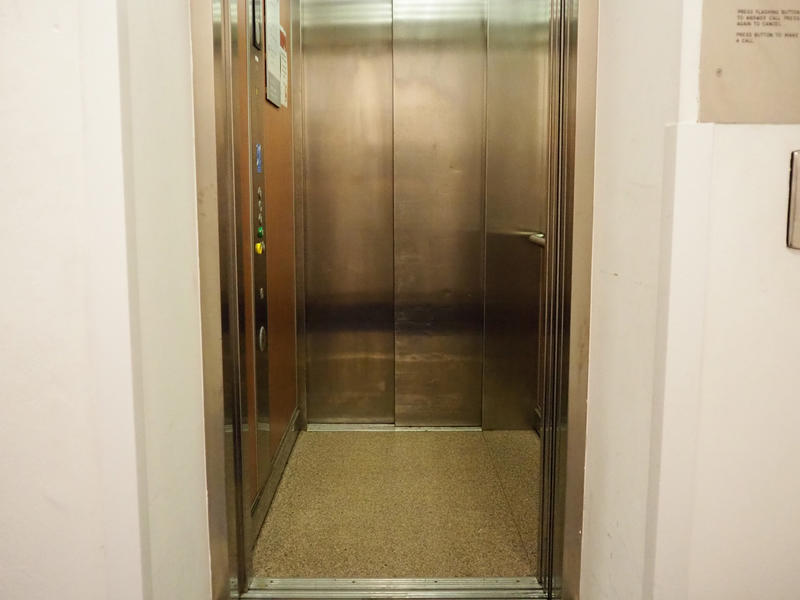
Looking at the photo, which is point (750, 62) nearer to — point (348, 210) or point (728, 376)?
→ point (728, 376)

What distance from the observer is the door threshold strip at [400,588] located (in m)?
1.74

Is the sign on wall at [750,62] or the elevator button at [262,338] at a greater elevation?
the sign on wall at [750,62]

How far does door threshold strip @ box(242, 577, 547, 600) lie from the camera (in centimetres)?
174

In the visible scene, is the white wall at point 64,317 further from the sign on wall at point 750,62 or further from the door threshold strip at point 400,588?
the sign on wall at point 750,62

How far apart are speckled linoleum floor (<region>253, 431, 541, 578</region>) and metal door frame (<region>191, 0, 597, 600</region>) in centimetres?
27

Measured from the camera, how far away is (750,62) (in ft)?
3.80

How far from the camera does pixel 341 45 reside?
287cm

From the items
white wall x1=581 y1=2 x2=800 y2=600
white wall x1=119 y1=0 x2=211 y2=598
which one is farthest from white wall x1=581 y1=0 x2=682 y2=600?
white wall x1=119 y1=0 x2=211 y2=598

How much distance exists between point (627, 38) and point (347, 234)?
181 cm

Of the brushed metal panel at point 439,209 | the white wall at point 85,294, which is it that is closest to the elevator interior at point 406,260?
the brushed metal panel at point 439,209

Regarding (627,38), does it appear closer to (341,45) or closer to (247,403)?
(247,403)

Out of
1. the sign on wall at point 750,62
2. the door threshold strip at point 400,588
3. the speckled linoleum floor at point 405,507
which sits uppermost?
the sign on wall at point 750,62

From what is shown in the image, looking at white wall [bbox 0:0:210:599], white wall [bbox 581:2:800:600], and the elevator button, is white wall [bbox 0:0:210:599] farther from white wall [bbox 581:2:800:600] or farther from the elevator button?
white wall [bbox 581:2:800:600]

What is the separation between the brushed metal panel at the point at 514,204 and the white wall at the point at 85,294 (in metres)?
1.59
